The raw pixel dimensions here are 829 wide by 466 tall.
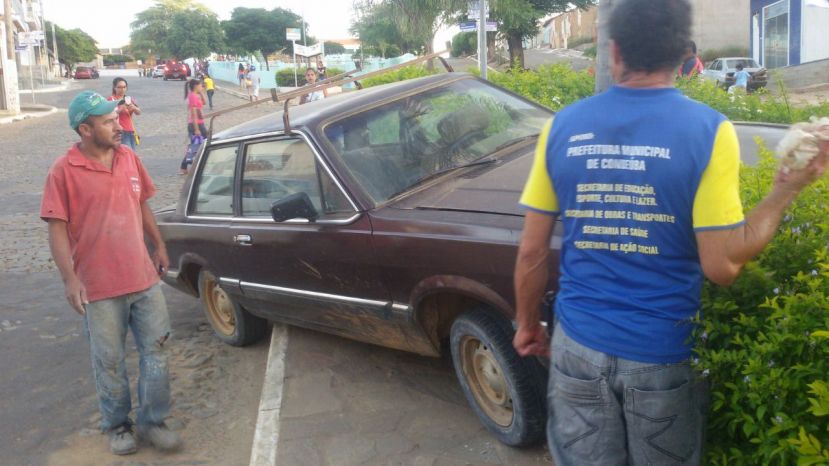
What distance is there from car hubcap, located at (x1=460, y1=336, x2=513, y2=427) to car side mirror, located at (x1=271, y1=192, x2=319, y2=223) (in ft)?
3.70

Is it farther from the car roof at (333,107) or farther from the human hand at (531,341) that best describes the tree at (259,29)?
the human hand at (531,341)

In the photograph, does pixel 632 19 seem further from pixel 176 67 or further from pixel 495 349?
pixel 176 67

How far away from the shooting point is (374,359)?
17.7ft

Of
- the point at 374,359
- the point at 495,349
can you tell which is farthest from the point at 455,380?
the point at 495,349

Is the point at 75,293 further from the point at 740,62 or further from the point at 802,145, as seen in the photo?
the point at 740,62

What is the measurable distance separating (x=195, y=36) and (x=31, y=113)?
67.0 meters

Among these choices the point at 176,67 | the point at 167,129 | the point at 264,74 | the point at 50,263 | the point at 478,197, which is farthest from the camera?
the point at 176,67

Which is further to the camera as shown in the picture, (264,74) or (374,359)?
(264,74)

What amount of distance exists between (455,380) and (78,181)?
Result: 7.88ft

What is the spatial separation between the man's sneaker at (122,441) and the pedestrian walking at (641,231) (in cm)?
292

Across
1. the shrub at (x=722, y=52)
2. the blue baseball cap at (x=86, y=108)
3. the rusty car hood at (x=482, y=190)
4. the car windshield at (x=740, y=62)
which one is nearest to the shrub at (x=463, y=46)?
the shrub at (x=722, y=52)

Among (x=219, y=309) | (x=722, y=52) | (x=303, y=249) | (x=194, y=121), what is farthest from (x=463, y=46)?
(x=303, y=249)

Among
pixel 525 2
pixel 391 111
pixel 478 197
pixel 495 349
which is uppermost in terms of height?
pixel 525 2

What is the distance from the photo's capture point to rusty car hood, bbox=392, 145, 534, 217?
392cm
